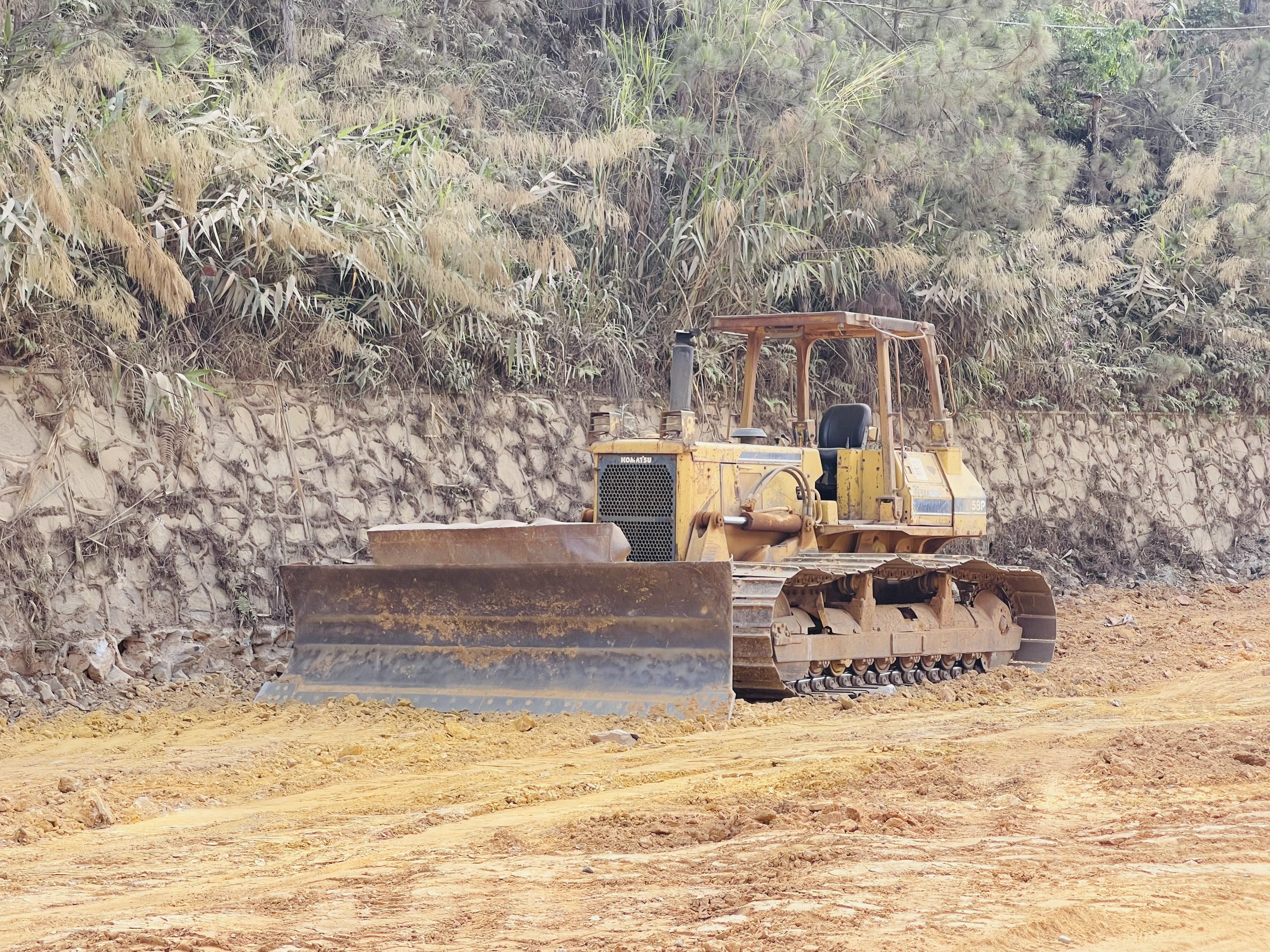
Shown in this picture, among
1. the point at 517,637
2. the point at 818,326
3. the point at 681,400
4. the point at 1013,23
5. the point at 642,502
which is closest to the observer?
the point at 517,637

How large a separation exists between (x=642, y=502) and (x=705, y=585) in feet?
4.66

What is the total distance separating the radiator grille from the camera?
31.3 ft

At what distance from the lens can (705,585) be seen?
27.4 feet

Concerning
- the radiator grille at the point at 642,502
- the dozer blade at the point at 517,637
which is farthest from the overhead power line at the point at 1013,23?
the dozer blade at the point at 517,637

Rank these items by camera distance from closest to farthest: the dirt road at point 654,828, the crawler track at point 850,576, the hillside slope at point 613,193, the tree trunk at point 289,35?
the dirt road at point 654,828, the crawler track at point 850,576, the hillside slope at point 613,193, the tree trunk at point 289,35

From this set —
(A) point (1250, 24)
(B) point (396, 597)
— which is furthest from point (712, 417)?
(A) point (1250, 24)

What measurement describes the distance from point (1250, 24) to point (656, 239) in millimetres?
14912

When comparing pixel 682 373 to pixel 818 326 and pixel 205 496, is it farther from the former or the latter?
pixel 205 496

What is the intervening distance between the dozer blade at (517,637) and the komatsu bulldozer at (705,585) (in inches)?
0.5

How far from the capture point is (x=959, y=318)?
55.4 ft

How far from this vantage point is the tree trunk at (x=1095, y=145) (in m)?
21.0

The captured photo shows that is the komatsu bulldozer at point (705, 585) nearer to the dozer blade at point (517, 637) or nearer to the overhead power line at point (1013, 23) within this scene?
the dozer blade at point (517, 637)

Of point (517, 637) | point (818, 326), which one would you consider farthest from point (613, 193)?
point (517, 637)

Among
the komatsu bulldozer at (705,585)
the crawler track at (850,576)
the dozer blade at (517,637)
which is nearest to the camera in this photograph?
the dozer blade at (517,637)
